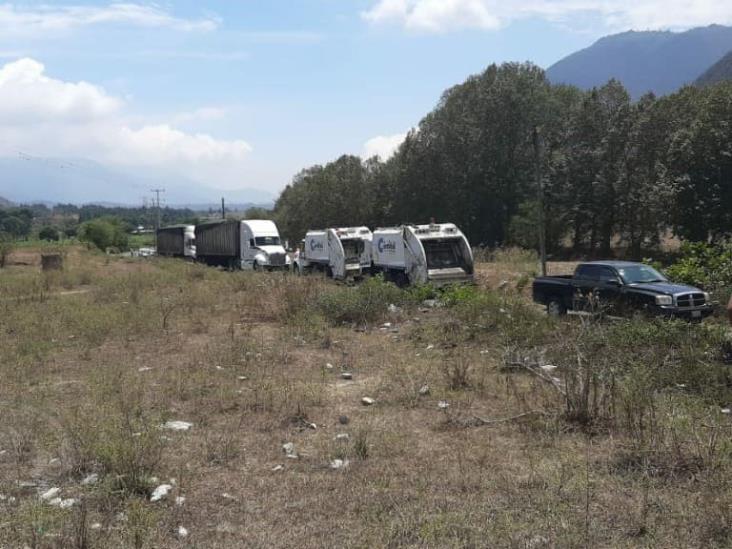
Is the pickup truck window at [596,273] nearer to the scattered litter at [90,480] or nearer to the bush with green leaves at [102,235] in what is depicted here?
the scattered litter at [90,480]

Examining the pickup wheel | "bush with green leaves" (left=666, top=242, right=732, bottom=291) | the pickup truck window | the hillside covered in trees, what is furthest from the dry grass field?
the hillside covered in trees

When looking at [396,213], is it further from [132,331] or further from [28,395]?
[28,395]

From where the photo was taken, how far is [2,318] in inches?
571

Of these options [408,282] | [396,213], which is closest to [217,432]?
[408,282]

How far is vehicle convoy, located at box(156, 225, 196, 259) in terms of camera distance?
45062 mm

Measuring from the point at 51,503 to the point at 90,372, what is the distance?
4931 millimetres

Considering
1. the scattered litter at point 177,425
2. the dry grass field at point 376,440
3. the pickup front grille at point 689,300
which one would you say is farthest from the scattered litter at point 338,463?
the pickup front grille at point 689,300

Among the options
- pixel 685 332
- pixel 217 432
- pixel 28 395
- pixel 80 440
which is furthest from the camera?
pixel 685 332

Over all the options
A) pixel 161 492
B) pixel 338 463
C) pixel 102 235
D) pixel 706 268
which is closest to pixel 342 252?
pixel 706 268

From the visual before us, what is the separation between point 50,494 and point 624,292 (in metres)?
11.1

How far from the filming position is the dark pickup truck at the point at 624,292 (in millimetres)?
12250

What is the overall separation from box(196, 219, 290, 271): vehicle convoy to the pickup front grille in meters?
19.7

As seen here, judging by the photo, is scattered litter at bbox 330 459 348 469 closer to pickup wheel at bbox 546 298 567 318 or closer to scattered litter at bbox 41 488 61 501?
scattered litter at bbox 41 488 61 501

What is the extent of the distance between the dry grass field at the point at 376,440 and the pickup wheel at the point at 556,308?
275 cm
